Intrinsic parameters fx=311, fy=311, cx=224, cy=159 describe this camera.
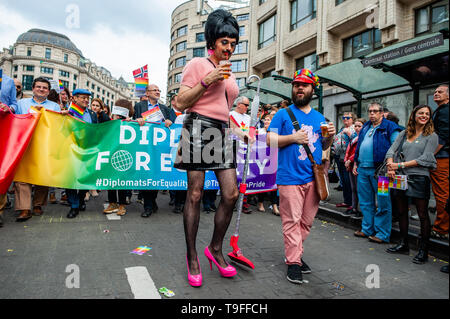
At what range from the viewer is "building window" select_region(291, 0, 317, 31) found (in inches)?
696

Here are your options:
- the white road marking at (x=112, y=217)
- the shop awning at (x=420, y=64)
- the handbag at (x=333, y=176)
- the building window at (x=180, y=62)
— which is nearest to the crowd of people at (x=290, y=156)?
the white road marking at (x=112, y=217)

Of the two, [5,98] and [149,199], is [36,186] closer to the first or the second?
[5,98]

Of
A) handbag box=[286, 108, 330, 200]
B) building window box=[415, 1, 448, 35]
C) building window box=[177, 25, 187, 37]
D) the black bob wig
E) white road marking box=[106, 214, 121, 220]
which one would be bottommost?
white road marking box=[106, 214, 121, 220]

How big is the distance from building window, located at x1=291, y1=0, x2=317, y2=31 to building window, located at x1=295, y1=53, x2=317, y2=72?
77.3 inches

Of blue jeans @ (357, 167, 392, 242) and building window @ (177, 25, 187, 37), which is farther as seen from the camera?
building window @ (177, 25, 187, 37)

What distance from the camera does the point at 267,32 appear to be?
878 inches

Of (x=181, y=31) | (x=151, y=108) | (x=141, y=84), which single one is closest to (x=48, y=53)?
(x=181, y=31)

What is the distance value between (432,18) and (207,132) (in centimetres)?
1277

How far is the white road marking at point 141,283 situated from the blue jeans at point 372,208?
10.9 ft

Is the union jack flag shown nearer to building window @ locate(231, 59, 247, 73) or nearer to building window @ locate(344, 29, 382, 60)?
building window @ locate(344, 29, 382, 60)

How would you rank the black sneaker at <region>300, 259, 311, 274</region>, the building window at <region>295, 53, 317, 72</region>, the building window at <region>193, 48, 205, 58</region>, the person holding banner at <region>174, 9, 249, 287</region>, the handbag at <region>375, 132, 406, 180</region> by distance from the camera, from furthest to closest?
the building window at <region>193, 48, 205, 58</region>
the building window at <region>295, 53, 317, 72</region>
the handbag at <region>375, 132, 406, 180</region>
the black sneaker at <region>300, 259, 311, 274</region>
the person holding banner at <region>174, 9, 249, 287</region>

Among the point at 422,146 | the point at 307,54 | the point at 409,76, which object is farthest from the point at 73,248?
the point at 307,54

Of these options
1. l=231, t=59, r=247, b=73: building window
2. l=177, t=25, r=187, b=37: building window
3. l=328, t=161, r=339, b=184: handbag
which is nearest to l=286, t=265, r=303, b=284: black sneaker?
l=328, t=161, r=339, b=184: handbag
